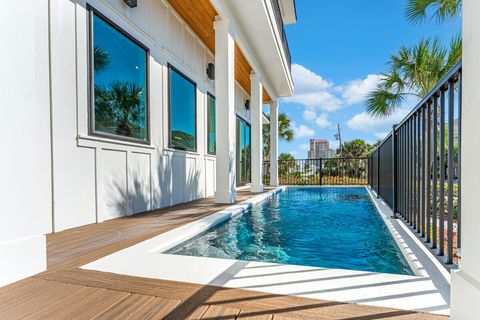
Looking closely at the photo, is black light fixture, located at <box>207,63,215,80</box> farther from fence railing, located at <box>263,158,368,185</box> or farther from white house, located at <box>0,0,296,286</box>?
fence railing, located at <box>263,158,368,185</box>

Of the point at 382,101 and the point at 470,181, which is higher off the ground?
the point at 382,101

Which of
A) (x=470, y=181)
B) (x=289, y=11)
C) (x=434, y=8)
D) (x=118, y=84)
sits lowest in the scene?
(x=470, y=181)

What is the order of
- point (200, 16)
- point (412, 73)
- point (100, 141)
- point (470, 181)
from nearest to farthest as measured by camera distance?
1. point (470, 181)
2. point (100, 141)
3. point (200, 16)
4. point (412, 73)

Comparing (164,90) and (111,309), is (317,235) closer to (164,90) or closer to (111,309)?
(111,309)

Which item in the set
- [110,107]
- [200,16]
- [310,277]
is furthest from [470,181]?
[200,16]

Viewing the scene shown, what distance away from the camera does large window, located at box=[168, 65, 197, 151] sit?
4667 mm

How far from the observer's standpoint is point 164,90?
14.3ft

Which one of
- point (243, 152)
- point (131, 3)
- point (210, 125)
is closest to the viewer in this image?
point (131, 3)

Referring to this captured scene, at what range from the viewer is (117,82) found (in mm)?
3371

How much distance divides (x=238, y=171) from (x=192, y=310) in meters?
7.72

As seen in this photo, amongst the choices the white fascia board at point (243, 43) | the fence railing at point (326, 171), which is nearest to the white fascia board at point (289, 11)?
the white fascia board at point (243, 43)

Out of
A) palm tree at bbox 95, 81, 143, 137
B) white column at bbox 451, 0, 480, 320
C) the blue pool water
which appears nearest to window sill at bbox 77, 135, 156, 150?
palm tree at bbox 95, 81, 143, 137

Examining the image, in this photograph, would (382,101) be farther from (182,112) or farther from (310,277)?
(310,277)

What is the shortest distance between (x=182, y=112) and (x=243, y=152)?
4.79 m
